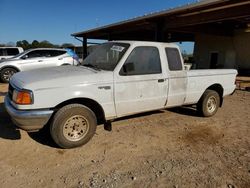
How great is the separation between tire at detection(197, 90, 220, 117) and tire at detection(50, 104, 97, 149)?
3.10 meters

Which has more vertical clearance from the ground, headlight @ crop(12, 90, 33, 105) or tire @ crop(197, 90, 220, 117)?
headlight @ crop(12, 90, 33, 105)

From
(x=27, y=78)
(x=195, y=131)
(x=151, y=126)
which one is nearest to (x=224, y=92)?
(x=195, y=131)

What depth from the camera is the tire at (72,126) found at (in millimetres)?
4035

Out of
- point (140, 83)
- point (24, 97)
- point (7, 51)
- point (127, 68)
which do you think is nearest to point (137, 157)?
point (140, 83)

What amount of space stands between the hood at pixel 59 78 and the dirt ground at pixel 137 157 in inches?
43.4

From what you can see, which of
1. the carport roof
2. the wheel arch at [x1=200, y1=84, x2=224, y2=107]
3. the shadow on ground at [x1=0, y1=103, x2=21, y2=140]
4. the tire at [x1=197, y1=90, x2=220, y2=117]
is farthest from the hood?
the carport roof

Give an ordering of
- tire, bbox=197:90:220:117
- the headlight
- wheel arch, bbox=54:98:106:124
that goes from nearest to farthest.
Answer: the headlight < wheel arch, bbox=54:98:106:124 < tire, bbox=197:90:220:117

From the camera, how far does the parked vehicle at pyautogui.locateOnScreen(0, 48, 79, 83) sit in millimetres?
11859

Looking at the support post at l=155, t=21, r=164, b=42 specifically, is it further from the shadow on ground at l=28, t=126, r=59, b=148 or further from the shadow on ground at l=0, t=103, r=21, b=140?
the shadow on ground at l=28, t=126, r=59, b=148

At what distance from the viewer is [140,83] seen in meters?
4.83

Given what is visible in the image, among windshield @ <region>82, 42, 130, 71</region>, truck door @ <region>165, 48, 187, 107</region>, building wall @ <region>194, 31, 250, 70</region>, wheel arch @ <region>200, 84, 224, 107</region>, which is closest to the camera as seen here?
windshield @ <region>82, 42, 130, 71</region>

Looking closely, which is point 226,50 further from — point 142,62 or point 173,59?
point 142,62

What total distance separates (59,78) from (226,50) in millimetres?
19130

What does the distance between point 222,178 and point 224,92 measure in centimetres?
362
